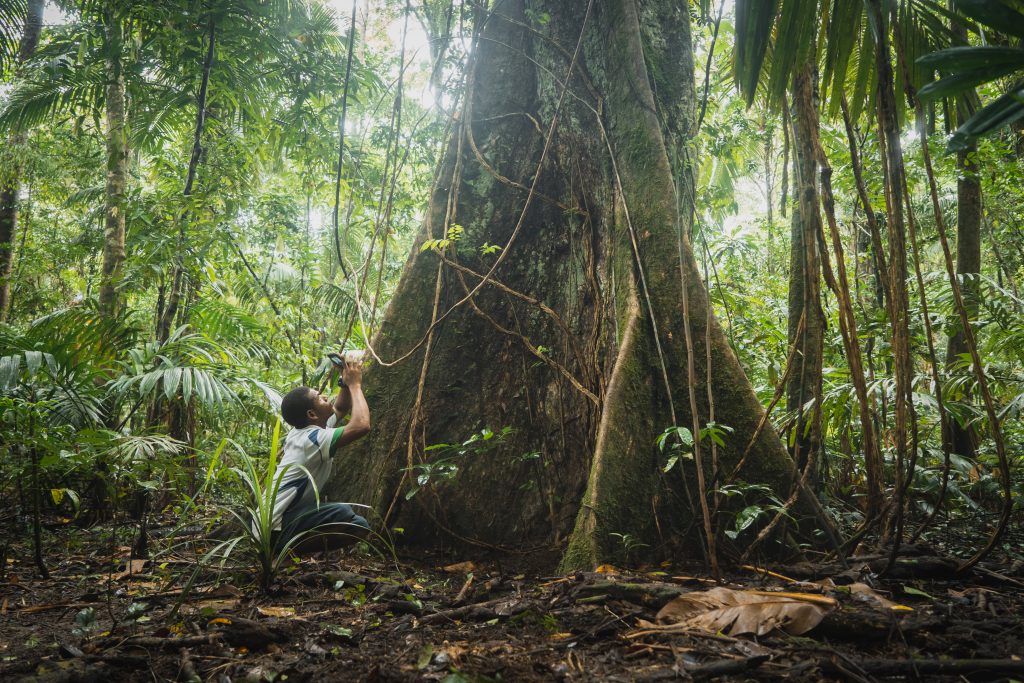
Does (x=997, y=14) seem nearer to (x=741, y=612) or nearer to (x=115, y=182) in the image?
(x=741, y=612)

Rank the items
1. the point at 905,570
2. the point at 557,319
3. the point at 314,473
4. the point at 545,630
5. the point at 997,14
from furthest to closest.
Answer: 1. the point at 557,319
2. the point at 314,473
3. the point at 905,570
4. the point at 545,630
5. the point at 997,14

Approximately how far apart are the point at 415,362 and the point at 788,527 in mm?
2151

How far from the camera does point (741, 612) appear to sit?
165 centimetres

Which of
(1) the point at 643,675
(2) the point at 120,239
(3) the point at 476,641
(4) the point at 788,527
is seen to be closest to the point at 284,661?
(3) the point at 476,641

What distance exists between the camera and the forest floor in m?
1.45

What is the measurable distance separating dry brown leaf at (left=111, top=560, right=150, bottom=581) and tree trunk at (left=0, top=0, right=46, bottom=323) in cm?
670

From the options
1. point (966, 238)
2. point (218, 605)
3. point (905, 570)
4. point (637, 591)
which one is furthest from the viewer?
point (966, 238)

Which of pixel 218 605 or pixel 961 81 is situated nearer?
pixel 961 81

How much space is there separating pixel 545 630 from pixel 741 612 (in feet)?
1.88

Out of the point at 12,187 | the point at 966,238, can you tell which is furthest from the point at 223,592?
the point at 12,187

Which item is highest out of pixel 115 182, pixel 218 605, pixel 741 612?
pixel 115 182

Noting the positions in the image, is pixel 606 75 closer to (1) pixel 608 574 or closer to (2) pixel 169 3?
(1) pixel 608 574

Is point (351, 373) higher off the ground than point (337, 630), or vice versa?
point (351, 373)

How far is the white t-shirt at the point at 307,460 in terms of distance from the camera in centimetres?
307
